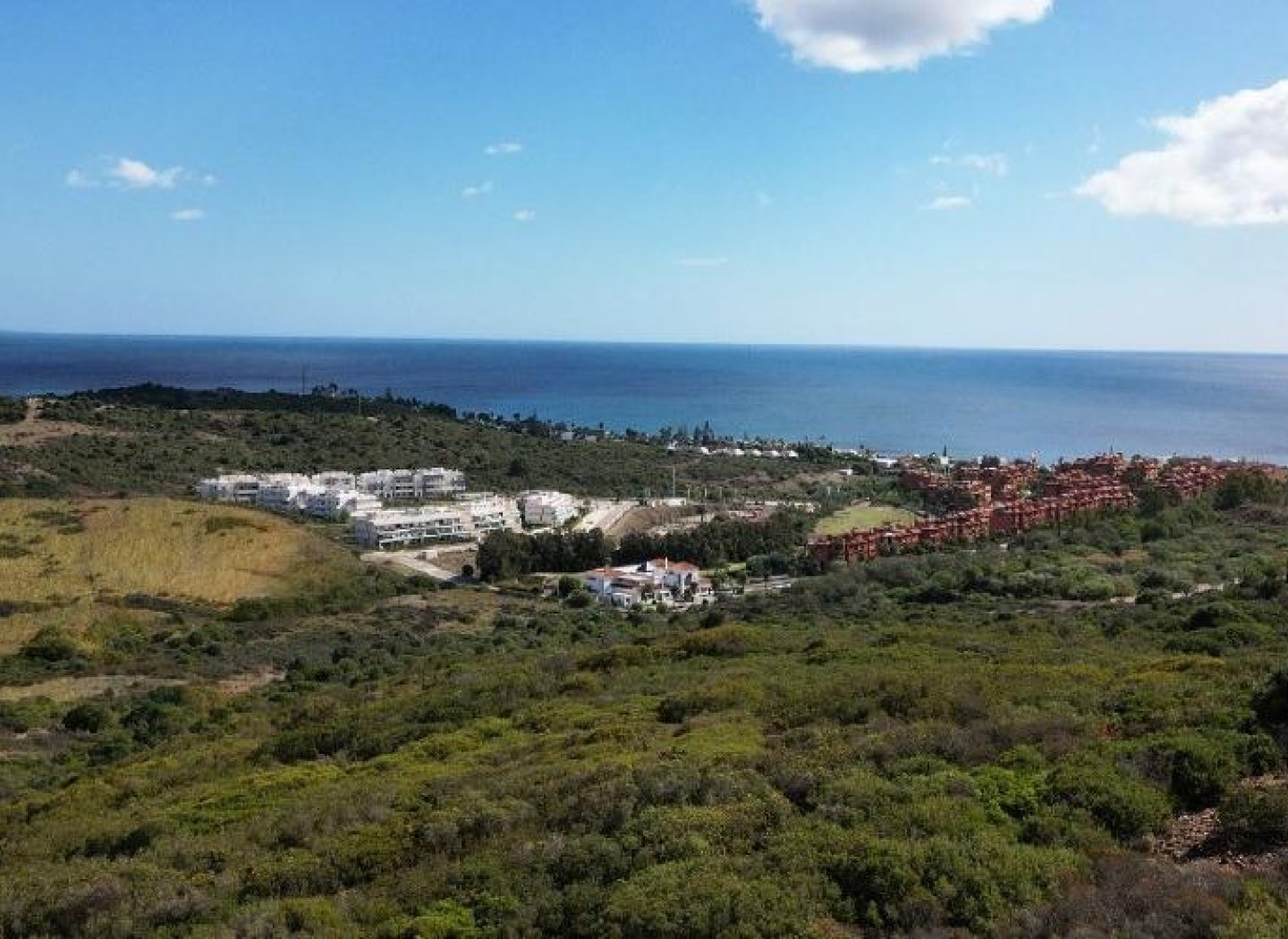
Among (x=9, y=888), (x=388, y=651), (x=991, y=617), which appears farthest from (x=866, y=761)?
(x=388, y=651)

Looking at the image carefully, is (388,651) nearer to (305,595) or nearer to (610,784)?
(305,595)

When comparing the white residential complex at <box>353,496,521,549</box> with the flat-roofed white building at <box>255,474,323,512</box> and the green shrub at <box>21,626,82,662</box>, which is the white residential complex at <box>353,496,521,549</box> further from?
the green shrub at <box>21,626,82,662</box>

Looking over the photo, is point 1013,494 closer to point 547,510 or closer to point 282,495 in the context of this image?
point 547,510

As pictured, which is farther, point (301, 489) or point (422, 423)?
point (422, 423)

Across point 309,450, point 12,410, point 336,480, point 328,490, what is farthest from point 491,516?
point 12,410

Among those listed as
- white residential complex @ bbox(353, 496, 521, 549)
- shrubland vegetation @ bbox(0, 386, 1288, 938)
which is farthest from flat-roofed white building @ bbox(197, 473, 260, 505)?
shrubland vegetation @ bbox(0, 386, 1288, 938)
